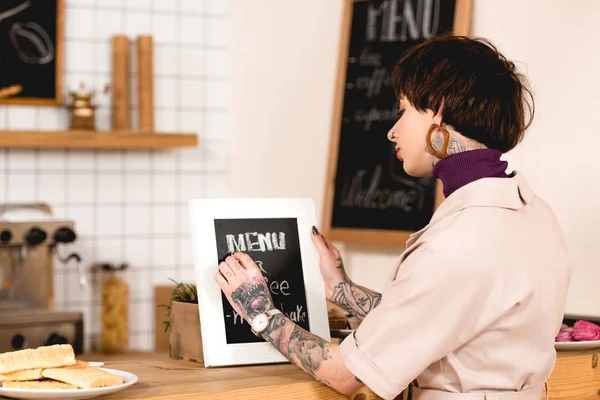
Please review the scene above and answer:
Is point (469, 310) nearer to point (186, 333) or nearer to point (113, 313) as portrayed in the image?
point (186, 333)

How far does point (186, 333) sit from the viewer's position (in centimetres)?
186

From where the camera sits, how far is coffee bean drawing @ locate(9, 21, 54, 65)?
3.68 m

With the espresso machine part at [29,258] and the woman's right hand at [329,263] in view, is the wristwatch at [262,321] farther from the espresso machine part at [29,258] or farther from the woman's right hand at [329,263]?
the espresso machine part at [29,258]

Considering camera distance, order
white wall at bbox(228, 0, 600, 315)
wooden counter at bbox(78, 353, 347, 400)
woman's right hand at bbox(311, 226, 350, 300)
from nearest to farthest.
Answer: wooden counter at bbox(78, 353, 347, 400) < woman's right hand at bbox(311, 226, 350, 300) < white wall at bbox(228, 0, 600, 315)

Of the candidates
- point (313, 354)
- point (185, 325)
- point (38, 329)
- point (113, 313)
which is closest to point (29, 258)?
point (38, 329)

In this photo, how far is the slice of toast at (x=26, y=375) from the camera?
147cm

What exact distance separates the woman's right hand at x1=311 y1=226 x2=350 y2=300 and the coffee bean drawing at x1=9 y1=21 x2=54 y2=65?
223 centimetres

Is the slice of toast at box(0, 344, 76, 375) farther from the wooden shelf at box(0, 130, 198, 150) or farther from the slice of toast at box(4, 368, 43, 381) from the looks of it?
the wooden shelf at box(0, 130, 198, 150)

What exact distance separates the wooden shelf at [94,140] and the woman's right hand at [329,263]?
1.97 meters

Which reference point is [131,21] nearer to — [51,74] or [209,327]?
[51,74]

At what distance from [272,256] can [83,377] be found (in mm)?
532

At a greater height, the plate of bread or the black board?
the black board

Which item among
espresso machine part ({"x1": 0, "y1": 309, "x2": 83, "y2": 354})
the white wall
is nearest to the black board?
the white wall

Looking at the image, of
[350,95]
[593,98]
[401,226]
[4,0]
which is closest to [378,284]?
[401,226]
